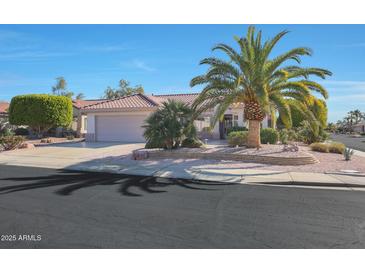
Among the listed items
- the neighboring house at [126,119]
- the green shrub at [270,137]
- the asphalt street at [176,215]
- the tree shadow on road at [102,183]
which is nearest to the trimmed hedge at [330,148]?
the green shrub at [270,137]

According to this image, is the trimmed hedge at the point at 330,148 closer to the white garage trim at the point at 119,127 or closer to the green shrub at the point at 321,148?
the green shrub at the point at 321,148

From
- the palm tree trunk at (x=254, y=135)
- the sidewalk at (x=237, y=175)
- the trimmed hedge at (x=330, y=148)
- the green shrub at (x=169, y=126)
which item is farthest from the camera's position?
the trimmed hedge at (x=330, y=148)

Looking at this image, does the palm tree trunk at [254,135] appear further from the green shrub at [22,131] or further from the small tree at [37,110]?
the green shrub at [22,131]

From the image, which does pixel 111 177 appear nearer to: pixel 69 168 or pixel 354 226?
pixel 69 168

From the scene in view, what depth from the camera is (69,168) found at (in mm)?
12406

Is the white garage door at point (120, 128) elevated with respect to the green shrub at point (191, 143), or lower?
elevated

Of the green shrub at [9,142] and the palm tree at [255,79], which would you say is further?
the green shrub at [9,142]

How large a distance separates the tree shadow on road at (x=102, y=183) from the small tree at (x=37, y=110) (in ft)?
55.6

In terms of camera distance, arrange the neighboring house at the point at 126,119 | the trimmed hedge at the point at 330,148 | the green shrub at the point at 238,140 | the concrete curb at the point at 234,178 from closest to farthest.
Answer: the concrete curb at the point at 234,178, the trimmed hedge at the point at 330,148, the green shrub at the point at 238,140, the neighboring house at the point at 126,119

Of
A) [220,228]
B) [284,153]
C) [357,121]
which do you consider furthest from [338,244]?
[357,121]

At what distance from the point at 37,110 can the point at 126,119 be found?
787 centimetres

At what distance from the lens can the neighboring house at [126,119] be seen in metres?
24.4

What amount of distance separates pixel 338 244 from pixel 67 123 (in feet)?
87.9

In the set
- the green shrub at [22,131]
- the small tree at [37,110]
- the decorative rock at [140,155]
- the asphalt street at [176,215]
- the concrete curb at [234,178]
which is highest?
the small tree at [37,110]
